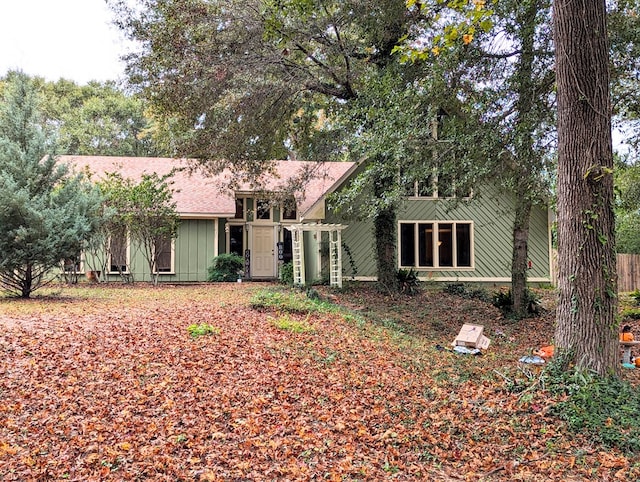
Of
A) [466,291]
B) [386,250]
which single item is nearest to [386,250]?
[386,250]

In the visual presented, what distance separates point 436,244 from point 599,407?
35.1 ft

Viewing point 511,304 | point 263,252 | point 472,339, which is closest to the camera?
point 472,339

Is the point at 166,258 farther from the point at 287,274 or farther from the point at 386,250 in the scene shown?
the point at 386,250

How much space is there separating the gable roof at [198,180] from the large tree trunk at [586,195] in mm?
8989

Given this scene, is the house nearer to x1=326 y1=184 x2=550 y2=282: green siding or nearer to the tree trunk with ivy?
x1=326 y1=184 x2=550 y2=282: green siding

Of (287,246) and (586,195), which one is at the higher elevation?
(586,195)

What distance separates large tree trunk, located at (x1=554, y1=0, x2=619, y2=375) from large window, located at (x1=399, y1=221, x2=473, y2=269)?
9891 millimetres

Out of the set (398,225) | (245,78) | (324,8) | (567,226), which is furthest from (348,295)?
(567,226)

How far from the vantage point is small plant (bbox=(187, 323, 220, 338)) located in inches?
235

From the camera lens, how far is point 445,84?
24.0 ft

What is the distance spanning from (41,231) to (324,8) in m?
6.50

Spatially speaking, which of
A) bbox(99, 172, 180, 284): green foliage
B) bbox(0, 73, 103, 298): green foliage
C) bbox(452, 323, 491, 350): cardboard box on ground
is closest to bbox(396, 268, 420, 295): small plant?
bbox(452, 323, 491, 350): cardboard box on ground

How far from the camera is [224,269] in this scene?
591 inches

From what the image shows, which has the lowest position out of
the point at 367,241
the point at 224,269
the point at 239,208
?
the point at 224,269
